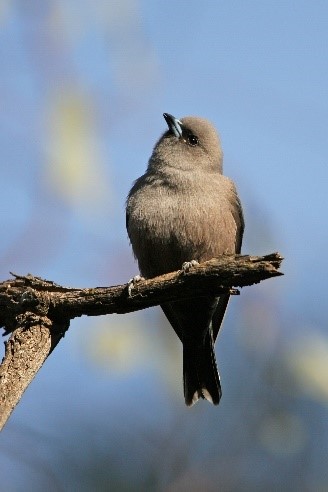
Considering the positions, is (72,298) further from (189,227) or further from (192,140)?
(192,140)

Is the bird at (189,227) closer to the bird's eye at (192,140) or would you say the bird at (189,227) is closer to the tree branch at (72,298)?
the bird's eye at (192,140)

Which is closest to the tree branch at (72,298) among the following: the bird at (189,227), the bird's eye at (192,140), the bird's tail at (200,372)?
the bird at (189,227)

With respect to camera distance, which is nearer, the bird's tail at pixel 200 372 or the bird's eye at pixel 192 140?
the bird's tail at pixel 200 372

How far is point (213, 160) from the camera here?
810 cm

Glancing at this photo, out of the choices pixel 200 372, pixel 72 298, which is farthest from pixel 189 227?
pixel 72 298

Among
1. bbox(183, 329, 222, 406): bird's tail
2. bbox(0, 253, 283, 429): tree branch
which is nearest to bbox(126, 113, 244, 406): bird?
bbox(183, 329, 222, 406): bird's tail

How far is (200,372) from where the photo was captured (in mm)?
7660

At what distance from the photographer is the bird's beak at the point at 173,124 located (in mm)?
8312

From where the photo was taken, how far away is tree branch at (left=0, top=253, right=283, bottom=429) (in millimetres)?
5043

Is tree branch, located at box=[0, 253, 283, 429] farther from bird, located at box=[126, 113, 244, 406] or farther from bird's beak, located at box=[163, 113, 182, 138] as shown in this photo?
bird's beak, located at box=[163, 113, 182, 138]

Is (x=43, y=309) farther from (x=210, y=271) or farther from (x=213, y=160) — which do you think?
(x=213, y=160)

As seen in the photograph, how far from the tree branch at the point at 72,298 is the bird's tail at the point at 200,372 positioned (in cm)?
201

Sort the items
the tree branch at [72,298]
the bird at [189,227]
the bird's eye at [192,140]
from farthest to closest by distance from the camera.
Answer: the bird's eye at [192,140], the bird at [189,227], the tree branch at [72,298]

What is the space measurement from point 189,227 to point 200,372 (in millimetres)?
1393
